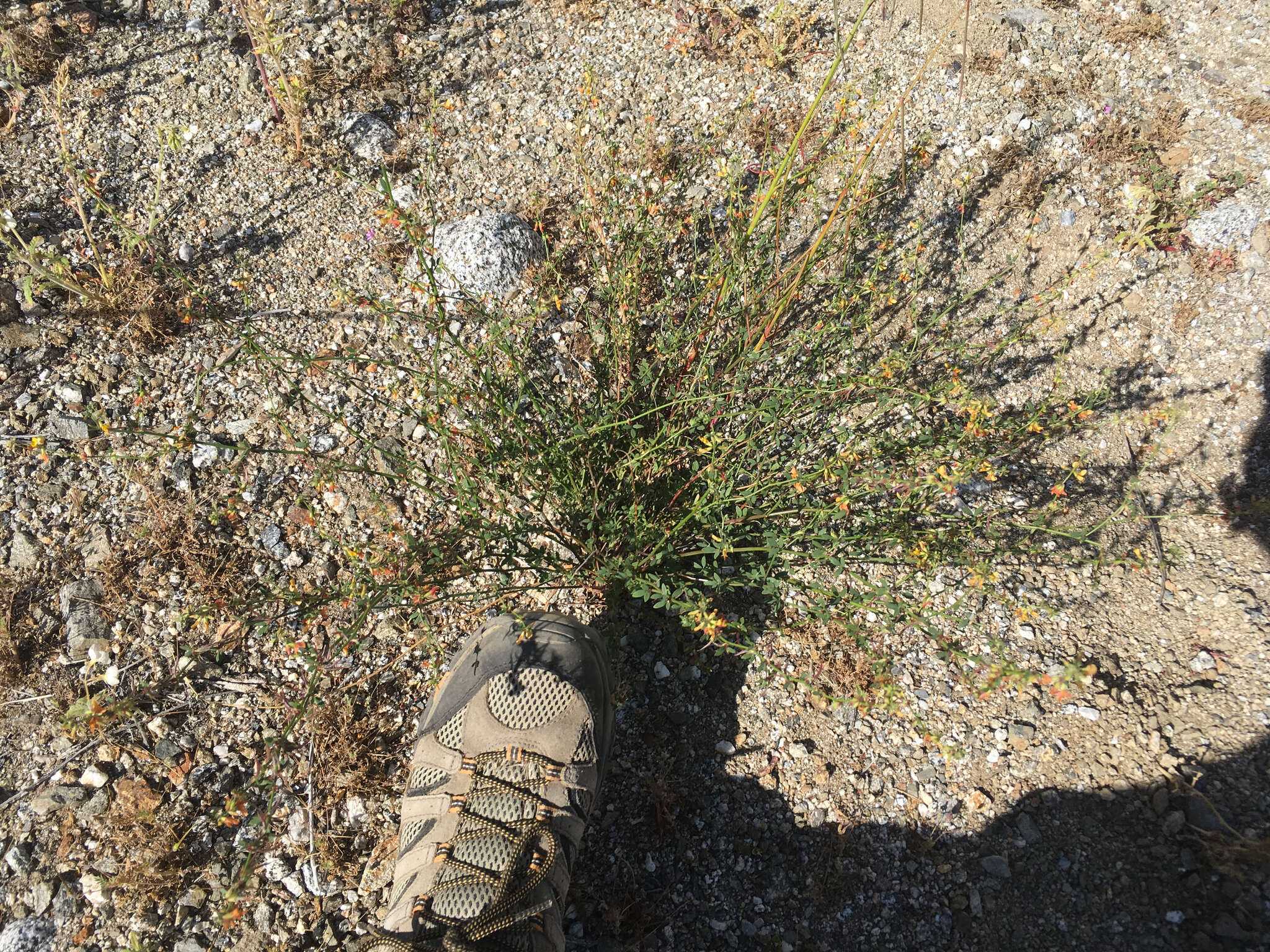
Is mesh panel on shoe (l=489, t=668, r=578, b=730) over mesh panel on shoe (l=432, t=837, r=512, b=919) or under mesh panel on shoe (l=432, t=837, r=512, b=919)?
over

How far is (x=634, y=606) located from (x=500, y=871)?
1100 mm

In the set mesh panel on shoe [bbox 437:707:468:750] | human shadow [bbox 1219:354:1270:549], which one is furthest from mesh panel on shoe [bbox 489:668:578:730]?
human shadow [bbox 1219:354:1270:549]

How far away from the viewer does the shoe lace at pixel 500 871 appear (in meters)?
2.28

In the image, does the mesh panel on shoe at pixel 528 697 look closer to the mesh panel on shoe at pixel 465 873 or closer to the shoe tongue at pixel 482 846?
the shoe tongue at pixel 482 846

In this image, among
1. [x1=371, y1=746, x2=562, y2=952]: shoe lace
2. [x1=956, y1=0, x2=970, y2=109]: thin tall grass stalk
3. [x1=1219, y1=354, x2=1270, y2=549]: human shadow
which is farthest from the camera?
[x1=956, y1=0, x2=970, y2=109]: thin tall grass stalk

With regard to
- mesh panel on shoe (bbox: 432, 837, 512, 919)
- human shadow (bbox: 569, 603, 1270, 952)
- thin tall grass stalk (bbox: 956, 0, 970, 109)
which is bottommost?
human shadow (bbox: 569, 603, 1270, 952)

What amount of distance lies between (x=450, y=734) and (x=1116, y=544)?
114 inches

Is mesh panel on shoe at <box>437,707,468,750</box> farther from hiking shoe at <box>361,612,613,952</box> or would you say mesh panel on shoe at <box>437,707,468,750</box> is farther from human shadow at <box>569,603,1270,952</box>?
human shadow at <box>569,603,1270,952</box>

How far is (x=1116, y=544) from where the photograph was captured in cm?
297

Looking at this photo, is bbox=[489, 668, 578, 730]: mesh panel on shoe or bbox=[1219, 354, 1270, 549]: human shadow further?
bbox=[1219, 354, 1270, 549]: human shadow

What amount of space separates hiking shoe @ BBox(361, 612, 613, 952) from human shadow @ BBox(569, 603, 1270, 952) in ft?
0.80

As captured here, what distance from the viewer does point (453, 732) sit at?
264cm

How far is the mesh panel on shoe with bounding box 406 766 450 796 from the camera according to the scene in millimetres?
2590

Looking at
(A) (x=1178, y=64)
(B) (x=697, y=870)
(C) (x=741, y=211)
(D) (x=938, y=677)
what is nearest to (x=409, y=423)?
(C) (x=741, y=211)
